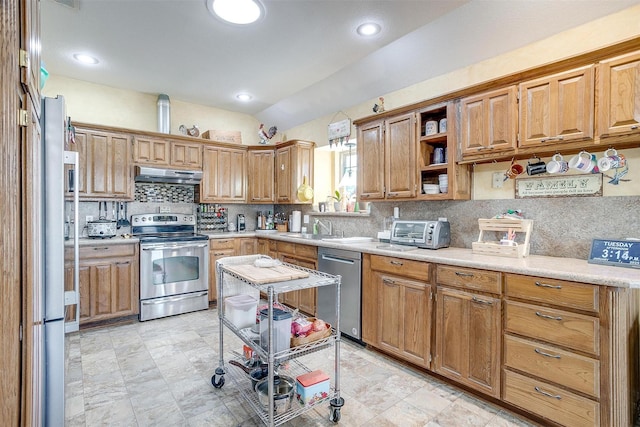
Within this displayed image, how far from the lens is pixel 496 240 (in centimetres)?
266

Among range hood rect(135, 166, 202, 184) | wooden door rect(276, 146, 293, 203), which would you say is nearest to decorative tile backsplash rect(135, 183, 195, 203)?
range hood rect(135, 166, 202, 184)

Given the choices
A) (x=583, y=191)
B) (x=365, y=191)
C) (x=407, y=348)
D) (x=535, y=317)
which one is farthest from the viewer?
(x=365, y=191)

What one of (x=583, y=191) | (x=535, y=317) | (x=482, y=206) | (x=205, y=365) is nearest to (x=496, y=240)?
(x=482, y=206)

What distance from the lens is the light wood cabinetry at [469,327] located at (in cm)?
205

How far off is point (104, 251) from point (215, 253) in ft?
4.09

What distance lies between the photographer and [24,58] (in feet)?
3.42

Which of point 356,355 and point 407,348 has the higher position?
point 407,348

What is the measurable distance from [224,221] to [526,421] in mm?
4205

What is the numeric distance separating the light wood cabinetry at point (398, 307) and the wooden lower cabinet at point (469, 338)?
109 millimetres

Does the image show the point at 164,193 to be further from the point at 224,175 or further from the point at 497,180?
the point at 497,180

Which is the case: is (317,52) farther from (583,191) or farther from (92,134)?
(92,134)

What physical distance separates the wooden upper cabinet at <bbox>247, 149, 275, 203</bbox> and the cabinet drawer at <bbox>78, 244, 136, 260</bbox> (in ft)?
5.86

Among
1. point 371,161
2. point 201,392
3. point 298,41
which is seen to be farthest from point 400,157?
point 201,392

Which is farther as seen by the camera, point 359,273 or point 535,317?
point 359,273
